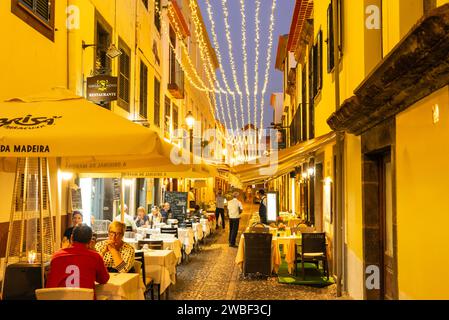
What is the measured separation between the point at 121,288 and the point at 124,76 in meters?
11.1

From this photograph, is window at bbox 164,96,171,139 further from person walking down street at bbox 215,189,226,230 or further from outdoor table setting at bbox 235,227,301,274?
outdoor table setting at bbox 235,227,301,274

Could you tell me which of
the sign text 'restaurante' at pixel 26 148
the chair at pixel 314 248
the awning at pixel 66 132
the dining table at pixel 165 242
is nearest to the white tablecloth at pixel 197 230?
the dining table at pixel 165 242

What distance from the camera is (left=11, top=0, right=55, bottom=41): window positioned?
28.6 feet

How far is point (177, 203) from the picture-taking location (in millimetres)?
19453

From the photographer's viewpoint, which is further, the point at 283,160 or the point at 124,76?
the point at 124,76

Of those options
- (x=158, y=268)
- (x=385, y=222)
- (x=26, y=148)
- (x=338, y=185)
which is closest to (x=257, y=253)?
(x=338, y=185)

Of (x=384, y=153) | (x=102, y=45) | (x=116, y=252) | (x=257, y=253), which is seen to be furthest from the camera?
(x=102, y=45)

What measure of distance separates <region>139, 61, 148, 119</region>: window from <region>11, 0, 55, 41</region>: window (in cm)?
829

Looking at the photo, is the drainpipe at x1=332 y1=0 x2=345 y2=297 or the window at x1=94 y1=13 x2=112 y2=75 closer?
the drainpipe at x1=332 y1=0 x2=345 y2=297

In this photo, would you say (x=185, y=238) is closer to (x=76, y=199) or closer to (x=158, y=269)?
(x=76, y=199)

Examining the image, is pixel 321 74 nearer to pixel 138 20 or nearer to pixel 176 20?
pixel 138 20

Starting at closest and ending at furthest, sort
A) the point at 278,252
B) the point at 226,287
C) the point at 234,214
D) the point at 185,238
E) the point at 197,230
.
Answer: the point at 226,287, the point at 278,252, the point at 185,238, the point at 197,230, the point at 234,214

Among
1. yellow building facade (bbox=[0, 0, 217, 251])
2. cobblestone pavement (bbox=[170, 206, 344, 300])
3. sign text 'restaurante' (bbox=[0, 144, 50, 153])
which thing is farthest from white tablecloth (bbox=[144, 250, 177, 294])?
sign text 'restaurante' (bbox=[0, 144, 50, 153])

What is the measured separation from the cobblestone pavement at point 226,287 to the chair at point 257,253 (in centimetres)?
23
